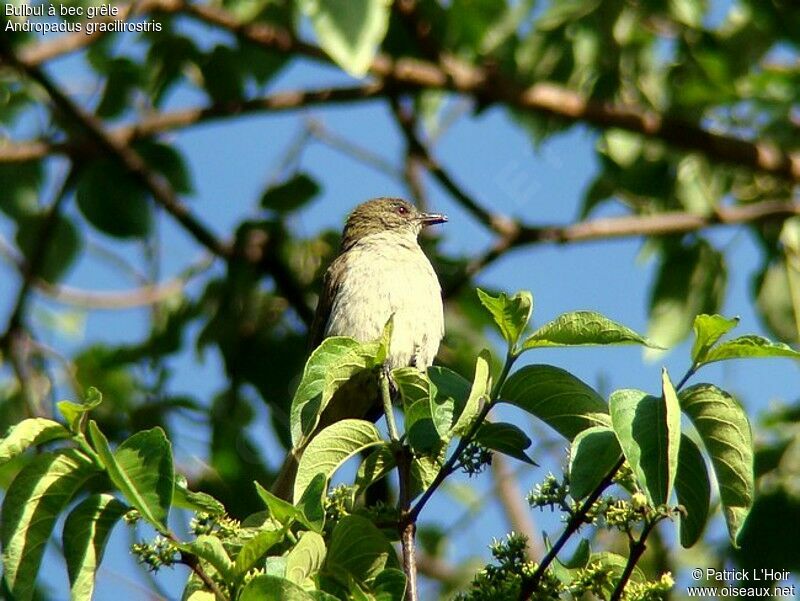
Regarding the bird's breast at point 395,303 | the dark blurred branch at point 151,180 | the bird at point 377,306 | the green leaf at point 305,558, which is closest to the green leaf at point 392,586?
the green leaf at point 305,558

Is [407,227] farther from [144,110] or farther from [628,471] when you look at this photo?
[628,471]

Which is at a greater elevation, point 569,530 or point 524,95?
point 524,95

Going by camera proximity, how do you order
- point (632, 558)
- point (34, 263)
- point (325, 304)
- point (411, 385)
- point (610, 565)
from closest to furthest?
point (632, 558)
point (610, 565)
point (411, 385)
point (34, 263)
point (325, 304)

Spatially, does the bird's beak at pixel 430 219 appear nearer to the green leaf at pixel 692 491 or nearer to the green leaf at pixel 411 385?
the green leaf at pixel 411 385

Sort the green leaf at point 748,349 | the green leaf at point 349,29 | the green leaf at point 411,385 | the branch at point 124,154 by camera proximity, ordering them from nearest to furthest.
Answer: the green leaf at point 748,349, the green leaf at point 411,385, the green leaf at point 349,29, the branch at point 124,154

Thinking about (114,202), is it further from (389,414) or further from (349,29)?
(389,414)

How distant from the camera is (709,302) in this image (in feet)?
18.8

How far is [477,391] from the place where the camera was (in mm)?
2674

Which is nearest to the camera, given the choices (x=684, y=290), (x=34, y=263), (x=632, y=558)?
(x=632, y=558)

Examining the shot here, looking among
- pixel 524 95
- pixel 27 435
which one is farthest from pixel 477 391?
pixel 524 95

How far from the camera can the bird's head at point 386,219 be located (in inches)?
286

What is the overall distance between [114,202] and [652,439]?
13.7 ft

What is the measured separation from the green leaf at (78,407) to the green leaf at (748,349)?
49.4 inches

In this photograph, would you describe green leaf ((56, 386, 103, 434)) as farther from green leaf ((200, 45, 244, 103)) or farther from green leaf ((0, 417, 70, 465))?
green leaf ((200, 45, 244, 103))
